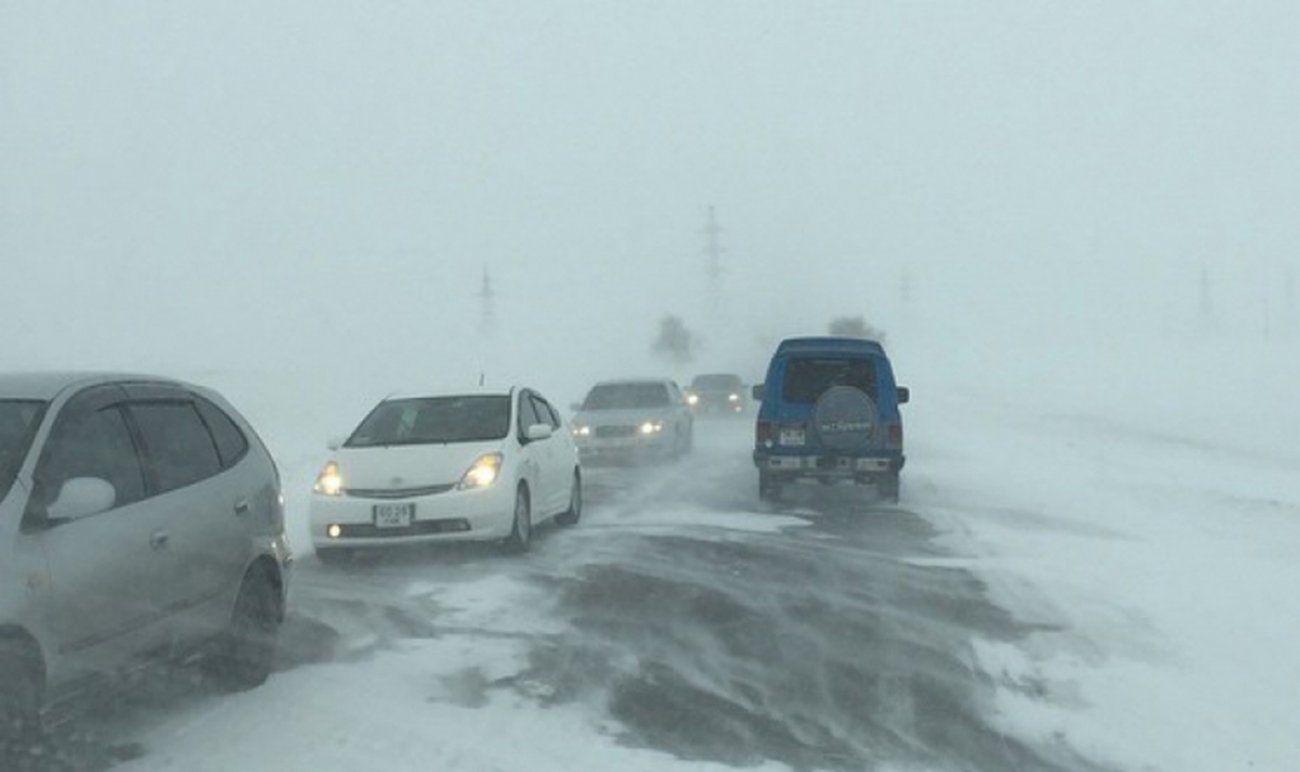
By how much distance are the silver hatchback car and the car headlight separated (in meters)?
4.18

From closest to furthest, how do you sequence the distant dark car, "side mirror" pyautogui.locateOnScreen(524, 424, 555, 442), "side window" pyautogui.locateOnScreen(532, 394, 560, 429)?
"side mirror" pyautogui.locateOnScreen(524, 424, 555, 442) → "side window" pyautogui.locateOnScreen(532, 394, 560, 429) → the distant dark car

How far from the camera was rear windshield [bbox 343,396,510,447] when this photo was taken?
41.9 feet

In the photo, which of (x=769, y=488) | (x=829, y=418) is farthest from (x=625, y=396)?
(x=829, y=418)

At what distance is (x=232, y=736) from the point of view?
6109 mm

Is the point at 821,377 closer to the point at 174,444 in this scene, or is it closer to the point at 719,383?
the point at 174,444

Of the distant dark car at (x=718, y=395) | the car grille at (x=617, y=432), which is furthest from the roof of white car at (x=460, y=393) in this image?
the distant dark car at (x=718, y=395)

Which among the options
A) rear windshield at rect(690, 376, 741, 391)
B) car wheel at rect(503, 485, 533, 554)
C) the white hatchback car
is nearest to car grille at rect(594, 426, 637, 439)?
the white hatchback car

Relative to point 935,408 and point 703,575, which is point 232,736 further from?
point 935,408

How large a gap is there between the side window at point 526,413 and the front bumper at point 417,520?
1.40m

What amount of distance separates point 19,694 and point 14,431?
1170 millimetres

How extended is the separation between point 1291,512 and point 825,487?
21.7 ft

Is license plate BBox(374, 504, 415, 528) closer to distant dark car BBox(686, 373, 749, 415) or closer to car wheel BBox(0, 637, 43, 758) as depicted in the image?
car wheel BBox(0, 637, 43, 758)

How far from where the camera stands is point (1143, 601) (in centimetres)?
969

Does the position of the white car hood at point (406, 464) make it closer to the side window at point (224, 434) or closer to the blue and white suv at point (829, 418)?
the side window at point (224, 434)
